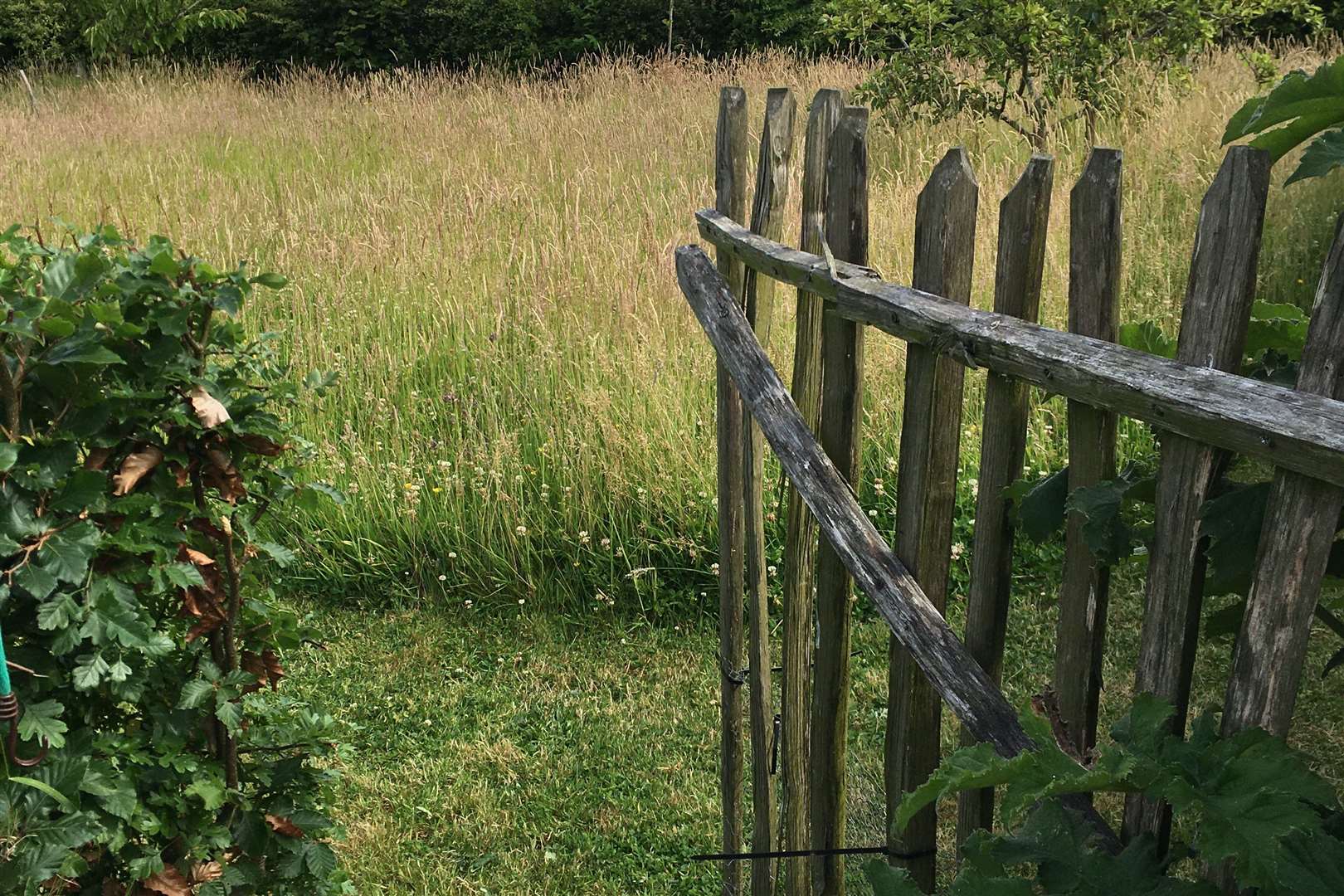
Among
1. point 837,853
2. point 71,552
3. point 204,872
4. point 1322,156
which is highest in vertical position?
point 1322,156

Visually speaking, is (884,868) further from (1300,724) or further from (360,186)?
(360,186)

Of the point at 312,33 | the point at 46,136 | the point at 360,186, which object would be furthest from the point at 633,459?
the point at 312,33

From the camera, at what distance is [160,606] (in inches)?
86.5

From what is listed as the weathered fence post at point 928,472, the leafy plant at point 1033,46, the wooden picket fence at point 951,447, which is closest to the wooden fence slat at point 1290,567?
the wooden picket fence at point 951,447

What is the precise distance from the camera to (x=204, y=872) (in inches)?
85.7

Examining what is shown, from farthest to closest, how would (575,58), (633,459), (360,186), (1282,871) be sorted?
(575,58)
(360,186)
(633,459)
(1282,871)

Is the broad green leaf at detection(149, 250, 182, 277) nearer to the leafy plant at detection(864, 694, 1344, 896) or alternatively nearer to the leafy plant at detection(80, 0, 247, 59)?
the leafy plant at detection(864, 694, 1344, 896)

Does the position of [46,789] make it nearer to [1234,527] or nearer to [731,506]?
[731,506]

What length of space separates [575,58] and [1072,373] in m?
16.3

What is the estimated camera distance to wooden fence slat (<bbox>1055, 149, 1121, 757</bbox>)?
1.42 metres

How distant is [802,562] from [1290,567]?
1.26m

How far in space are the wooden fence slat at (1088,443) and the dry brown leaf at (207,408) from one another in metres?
1.41

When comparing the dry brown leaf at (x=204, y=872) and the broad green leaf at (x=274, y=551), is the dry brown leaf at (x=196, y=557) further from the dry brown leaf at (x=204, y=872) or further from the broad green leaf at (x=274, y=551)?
the dry brown leaf at (x=204, y=872)

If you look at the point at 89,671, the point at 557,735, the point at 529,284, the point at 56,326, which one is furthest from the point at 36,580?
the point at 529,284
